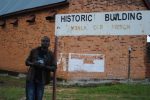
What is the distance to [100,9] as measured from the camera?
25.4 meters

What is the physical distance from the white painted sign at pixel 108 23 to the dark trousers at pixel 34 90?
1218mm

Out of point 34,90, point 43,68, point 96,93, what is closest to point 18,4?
point 96,93

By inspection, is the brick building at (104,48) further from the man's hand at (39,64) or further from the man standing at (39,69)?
the man's hand at (39,64)

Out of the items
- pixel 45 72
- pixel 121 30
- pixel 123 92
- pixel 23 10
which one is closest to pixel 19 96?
pixel 123 92

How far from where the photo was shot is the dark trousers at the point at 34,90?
1013 cm

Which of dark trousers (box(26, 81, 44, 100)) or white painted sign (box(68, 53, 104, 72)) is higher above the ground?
white painted sign (box(68, 53, 104, 72))

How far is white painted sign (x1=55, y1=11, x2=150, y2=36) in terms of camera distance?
9.49m

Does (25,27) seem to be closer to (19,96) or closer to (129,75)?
(129,75)

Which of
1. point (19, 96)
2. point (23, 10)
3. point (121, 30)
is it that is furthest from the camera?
point (23, 10)

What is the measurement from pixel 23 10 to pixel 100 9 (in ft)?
17.6

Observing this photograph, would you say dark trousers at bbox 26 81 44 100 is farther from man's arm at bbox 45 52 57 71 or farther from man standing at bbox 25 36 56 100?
man's arm at bbox 45 52 57 71

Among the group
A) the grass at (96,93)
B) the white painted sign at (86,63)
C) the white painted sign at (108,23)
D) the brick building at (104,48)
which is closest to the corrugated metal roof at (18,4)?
the brick building at (104,48)

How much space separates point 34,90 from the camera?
402 inches

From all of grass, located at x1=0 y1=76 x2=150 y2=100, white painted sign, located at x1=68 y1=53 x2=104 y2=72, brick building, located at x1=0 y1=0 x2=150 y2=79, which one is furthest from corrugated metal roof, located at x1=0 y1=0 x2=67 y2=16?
grass, located at x1=0 y1=76 x2=150 y2=100
